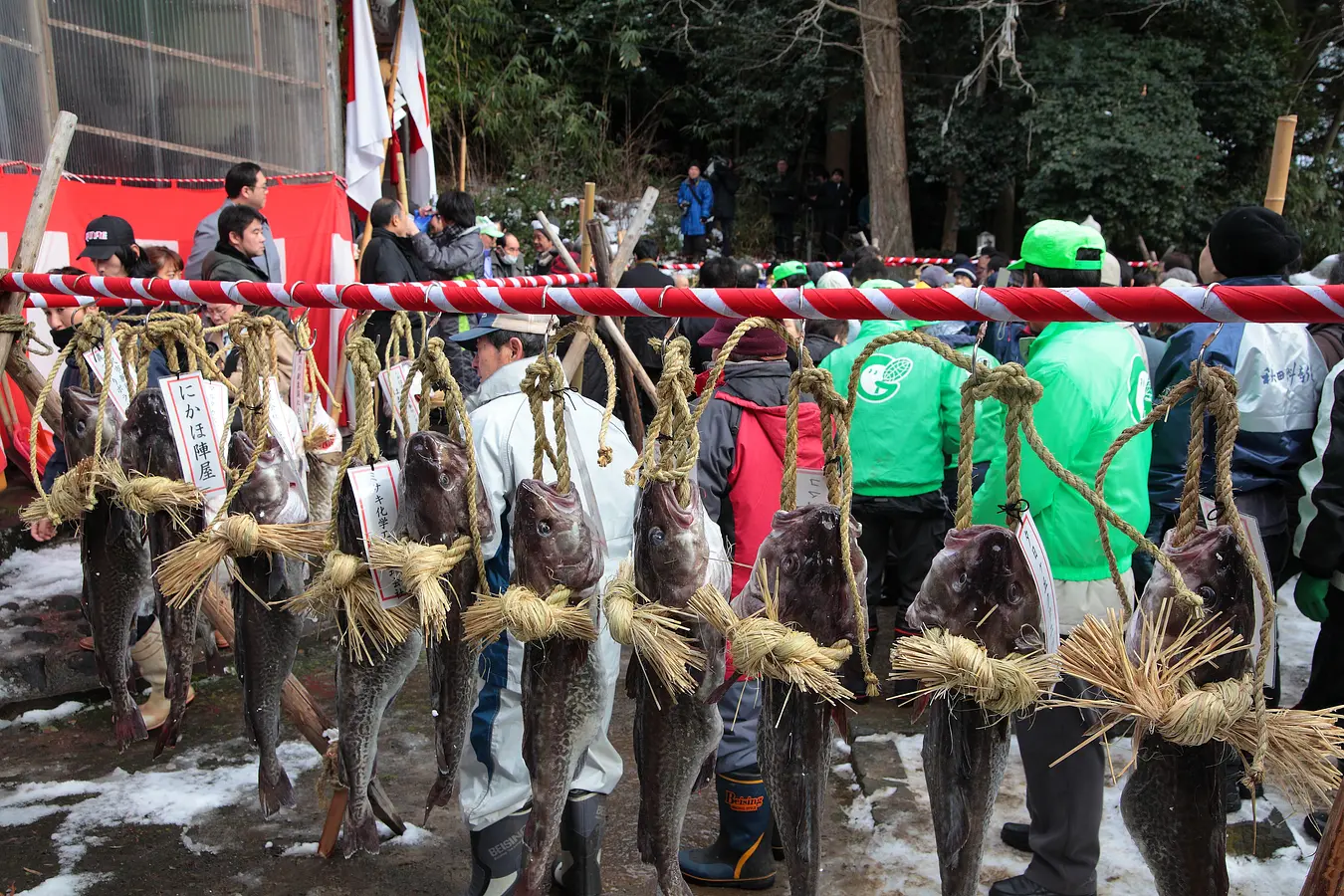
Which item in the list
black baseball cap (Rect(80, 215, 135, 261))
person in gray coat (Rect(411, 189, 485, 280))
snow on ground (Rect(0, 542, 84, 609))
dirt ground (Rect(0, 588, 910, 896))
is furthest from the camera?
person in gray coat (Rect(411, 189, 485, 280))

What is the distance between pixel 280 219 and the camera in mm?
8031

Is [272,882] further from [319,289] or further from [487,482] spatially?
[319,289]

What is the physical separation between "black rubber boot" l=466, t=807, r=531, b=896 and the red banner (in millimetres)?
4855

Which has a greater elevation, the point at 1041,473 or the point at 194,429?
the point at 194,429

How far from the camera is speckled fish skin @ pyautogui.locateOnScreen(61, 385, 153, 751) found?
9.78 feet

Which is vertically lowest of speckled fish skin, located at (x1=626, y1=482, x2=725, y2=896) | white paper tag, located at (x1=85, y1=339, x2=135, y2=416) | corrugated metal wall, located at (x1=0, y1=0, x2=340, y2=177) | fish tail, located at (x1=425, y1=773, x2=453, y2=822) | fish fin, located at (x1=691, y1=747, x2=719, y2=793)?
fish tail, located at (x1=425, y1=773, x2=453, y2=822)

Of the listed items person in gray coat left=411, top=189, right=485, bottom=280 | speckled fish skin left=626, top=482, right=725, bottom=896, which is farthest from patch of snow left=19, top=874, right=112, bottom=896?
person in gray coat left=411, top=189, right=485, bottom=280

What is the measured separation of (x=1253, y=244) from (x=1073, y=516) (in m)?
1.24

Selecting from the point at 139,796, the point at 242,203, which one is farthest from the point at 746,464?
the point at 242,203

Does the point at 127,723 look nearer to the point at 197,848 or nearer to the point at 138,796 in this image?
the point at 197,848

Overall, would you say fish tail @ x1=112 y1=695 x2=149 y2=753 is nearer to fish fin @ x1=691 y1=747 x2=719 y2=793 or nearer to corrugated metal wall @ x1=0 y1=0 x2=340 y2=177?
fish fin @ x1=691 y1=747 x2=719 y2=793

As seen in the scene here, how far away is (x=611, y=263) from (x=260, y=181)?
8.98 ft

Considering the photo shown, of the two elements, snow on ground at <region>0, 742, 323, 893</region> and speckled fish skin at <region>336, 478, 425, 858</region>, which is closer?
speckled fish skin at <region>336, 478, 425, 858</region>

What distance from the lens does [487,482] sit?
305 centimetres
